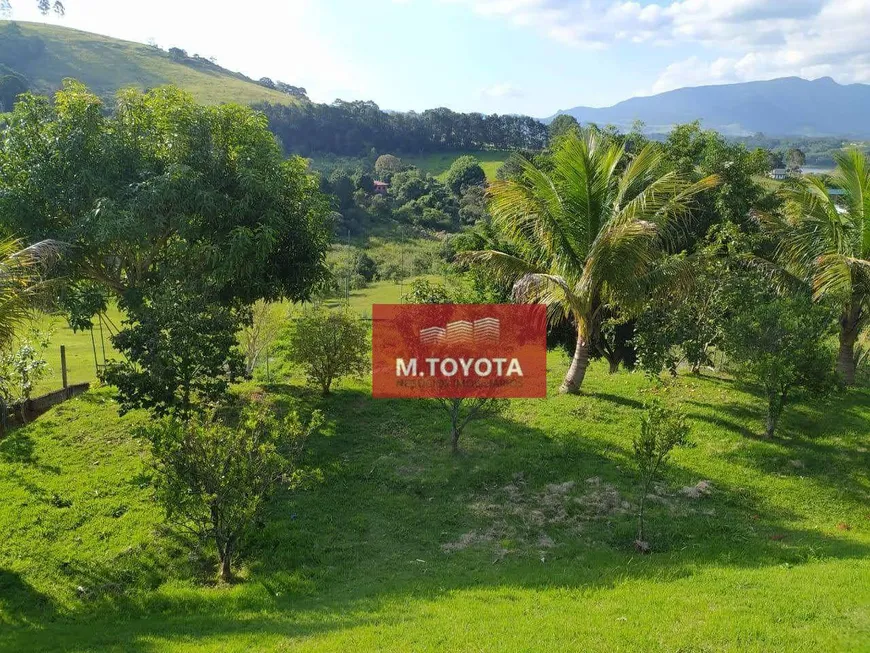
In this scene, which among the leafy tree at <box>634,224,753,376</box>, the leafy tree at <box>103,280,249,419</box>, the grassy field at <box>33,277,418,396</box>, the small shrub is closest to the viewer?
the leafy tree at <box>103,280,249,419</box>

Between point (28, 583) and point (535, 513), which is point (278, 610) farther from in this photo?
point (535, 513)

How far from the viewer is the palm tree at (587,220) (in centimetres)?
1223

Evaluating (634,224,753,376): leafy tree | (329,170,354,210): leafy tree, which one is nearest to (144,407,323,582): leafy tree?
(634,224,753,376): leafy tree

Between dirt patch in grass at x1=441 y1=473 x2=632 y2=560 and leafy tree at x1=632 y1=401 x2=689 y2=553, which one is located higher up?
leafy tree at x1=632 y1=401 x2=689 y2=553

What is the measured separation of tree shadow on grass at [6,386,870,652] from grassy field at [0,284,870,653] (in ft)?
0.12

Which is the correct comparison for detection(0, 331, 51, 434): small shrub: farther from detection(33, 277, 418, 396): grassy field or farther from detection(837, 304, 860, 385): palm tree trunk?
detection(837, 304, 860, 385): palm tree trunk

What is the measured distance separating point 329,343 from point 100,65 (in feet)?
450

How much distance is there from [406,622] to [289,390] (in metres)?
9.48

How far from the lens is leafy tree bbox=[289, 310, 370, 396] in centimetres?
1402

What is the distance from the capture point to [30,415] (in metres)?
13.9

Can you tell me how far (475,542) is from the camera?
9180 mm

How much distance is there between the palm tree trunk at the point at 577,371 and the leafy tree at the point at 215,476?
328 inches

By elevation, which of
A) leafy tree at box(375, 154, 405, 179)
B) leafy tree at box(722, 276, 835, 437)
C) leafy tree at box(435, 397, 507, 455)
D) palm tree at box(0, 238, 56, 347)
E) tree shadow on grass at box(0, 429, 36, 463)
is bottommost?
tree shadow on grass at box(0, 429, 36, 463)

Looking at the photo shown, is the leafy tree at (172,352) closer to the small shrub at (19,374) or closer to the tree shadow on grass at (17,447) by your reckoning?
the tree shadow on grass at (17,447)
